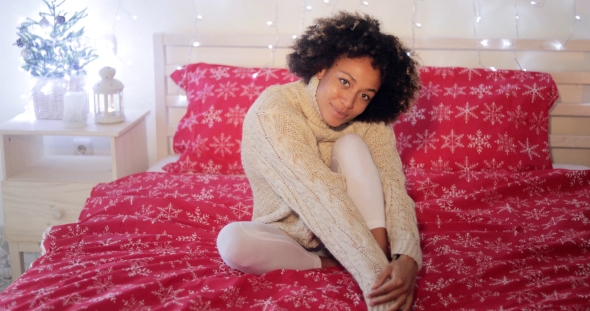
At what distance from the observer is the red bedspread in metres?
1.35

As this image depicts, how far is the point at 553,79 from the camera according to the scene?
2.55m

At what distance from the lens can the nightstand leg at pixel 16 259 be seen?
236 cm

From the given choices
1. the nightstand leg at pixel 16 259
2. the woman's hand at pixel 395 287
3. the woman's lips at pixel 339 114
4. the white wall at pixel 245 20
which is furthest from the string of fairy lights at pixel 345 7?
the woman's hand at pixel 395 287

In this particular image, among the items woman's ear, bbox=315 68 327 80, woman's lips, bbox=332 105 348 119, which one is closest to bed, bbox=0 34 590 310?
woman's lips, bbox=332 105 348 119

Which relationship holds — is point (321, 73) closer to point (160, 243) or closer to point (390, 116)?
point (390, 116)

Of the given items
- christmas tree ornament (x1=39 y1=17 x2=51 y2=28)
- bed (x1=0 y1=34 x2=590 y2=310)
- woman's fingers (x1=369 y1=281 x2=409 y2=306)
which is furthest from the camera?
christmas tree ornament (x1=39 y1=17 x2=51 y2=28)

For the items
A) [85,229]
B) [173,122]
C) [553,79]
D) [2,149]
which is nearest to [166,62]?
[173,122]

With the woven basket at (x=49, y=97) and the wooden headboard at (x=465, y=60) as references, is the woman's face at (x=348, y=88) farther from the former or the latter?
the woven basket at (x=49, y=97)

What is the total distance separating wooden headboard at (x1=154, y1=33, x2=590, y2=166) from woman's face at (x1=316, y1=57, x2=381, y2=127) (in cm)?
107

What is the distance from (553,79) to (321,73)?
1.31 meters

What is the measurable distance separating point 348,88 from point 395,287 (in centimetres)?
51

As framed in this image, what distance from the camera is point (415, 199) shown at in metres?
2.05

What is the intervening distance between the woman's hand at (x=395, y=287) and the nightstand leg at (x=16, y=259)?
158cm

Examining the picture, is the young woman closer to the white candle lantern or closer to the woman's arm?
the woman's arm
